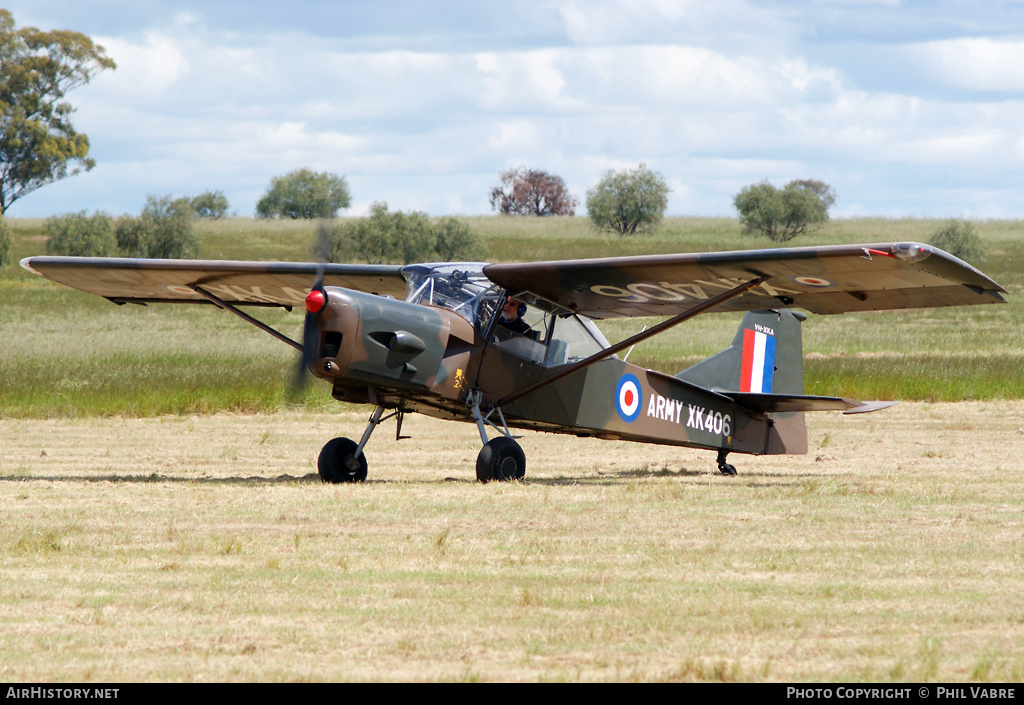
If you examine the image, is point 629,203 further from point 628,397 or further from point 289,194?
point 628,397

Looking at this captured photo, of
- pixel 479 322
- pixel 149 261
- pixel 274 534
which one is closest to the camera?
pixel 274 534

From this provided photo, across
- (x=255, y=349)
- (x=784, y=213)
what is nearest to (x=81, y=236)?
(x=255, y=349)

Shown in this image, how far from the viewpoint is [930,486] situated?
10445 millimetres

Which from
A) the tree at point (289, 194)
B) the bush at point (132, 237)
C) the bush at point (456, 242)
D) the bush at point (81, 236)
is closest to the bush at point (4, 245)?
the bush at point (81, 236)

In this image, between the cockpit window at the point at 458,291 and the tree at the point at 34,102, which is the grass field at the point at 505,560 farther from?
the tree at the point at 34,102

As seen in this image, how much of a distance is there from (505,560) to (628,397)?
633cm

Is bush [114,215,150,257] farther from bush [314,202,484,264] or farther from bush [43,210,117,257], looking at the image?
bush [314,202,484,264]

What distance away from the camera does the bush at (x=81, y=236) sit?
2589 inches

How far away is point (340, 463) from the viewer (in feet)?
36.6

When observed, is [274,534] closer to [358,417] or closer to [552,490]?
[552,490]

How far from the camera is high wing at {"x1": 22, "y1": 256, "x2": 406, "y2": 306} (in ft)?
40.9

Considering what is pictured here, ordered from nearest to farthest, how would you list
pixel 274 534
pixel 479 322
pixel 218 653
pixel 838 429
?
pixel 218 653 < pixel 274 534 < pixel 479 322 < pixel 838 429
